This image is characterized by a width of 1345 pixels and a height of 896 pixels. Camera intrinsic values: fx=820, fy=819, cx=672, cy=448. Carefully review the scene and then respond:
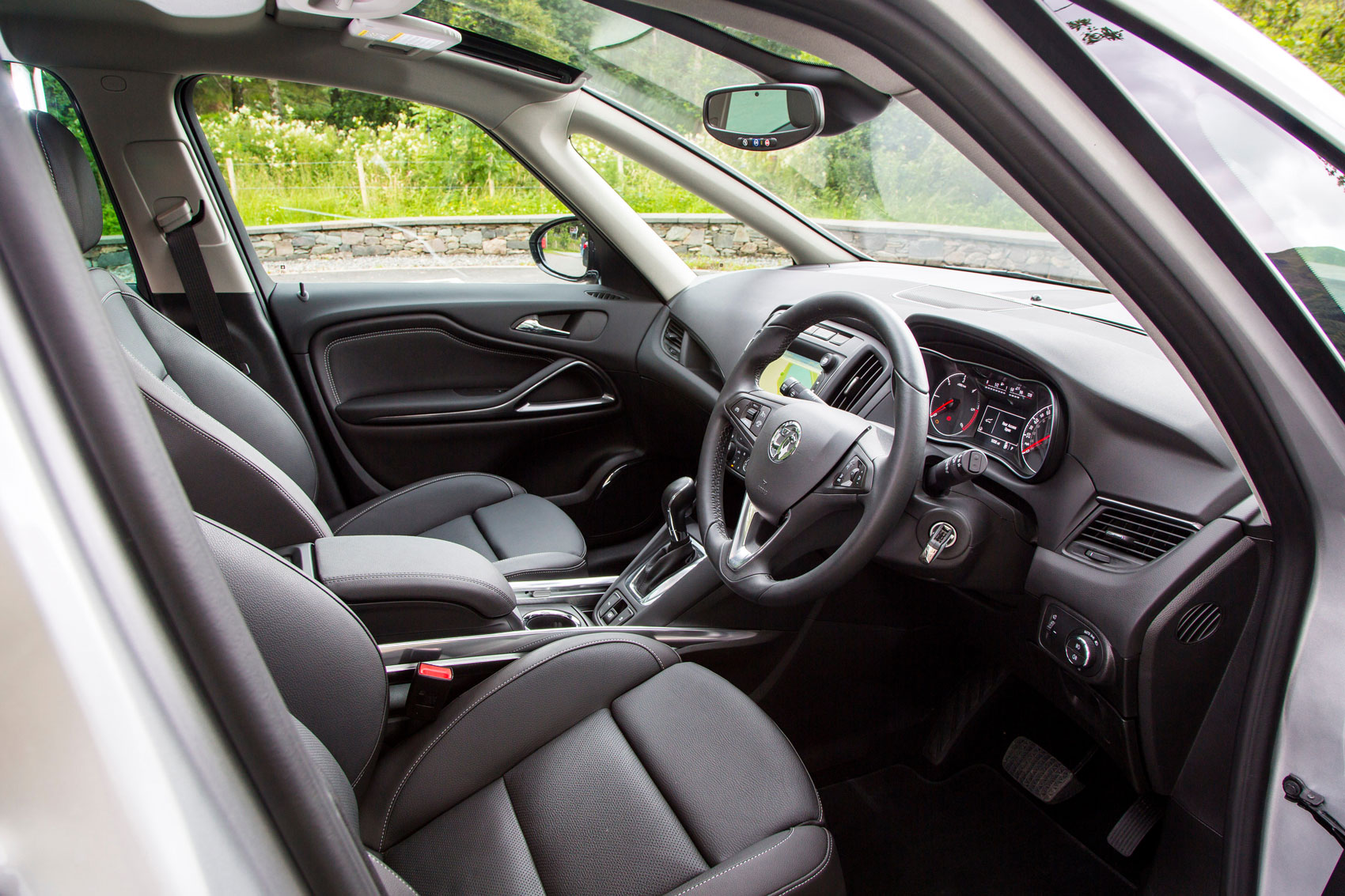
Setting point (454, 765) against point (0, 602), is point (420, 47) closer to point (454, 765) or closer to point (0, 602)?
point (454, 765)

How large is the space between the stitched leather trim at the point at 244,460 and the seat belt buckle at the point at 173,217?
128 centimetres

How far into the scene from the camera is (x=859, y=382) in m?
1.73

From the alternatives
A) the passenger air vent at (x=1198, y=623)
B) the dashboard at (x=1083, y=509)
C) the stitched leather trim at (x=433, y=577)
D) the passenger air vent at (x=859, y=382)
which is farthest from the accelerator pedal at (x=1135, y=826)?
Answer: the stitched leather trim at (x=433, y=577)

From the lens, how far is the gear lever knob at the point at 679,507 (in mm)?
1945

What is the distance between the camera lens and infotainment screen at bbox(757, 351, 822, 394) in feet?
6.40

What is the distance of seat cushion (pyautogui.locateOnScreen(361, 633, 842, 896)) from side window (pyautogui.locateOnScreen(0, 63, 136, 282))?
134 cm

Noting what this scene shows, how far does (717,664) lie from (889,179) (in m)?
1.34

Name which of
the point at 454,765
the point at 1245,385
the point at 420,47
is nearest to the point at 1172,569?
the point at 1245,385

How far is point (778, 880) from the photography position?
100cm

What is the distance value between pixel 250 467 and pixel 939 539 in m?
1.06

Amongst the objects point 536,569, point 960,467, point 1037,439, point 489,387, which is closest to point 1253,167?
point 960,467

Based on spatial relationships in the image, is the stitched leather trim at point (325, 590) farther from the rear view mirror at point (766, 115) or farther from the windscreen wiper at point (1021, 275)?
the windscreen wiper at point (1021, 275)

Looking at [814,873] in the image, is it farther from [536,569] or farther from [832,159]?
[832,159]

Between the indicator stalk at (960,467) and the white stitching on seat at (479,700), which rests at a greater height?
the indicator stalk at (960,467)
